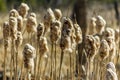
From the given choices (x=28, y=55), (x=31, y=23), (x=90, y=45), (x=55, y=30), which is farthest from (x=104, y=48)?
(x=31, y=23)

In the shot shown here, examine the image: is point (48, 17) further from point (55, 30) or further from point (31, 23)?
point (55, 30)

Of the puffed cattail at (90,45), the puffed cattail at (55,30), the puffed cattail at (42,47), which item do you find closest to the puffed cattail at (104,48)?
the puffed cattail at (90,45)

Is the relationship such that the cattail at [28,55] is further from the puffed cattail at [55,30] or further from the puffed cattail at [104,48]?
the puffed cattail at [104,48]

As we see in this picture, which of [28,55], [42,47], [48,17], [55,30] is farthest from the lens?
[48,17]

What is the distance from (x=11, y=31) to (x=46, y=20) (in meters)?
0.39

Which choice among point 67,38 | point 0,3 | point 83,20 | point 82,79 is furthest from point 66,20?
point 0,3

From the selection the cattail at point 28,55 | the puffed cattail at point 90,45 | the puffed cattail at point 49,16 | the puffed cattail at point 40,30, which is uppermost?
the puffed cattail at point 49,16

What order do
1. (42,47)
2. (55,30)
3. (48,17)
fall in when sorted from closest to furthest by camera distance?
(55,30)
(42,47)
(48,17)

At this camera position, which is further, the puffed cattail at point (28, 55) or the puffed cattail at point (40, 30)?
the puffed cattail at point (40, 30)

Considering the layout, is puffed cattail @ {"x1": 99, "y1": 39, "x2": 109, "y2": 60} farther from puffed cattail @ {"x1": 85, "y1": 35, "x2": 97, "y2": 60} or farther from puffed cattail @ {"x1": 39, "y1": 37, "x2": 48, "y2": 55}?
puffed cattail @ {"x1": 39, "y1": 37, "x2": 48, "y2": 55}

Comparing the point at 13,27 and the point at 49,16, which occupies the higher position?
the point at 49,16

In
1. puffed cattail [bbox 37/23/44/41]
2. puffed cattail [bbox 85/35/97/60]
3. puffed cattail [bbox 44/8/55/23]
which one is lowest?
puffed cattail [bbox 85/35/97/60]

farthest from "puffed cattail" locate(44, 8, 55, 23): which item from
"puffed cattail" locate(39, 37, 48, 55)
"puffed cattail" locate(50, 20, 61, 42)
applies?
"puffed cattail" locate(50, 20, 61, 42)

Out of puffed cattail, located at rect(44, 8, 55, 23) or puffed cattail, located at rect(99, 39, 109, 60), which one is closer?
puffed cattail, located at rect(99, 39, 109, 60)
